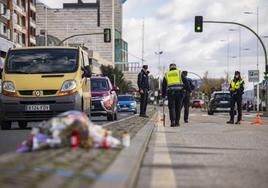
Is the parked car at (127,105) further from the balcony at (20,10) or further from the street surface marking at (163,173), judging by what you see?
the balcony at (20,10)

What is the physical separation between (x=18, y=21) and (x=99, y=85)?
205 feet

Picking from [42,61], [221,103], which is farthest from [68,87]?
[221,103]

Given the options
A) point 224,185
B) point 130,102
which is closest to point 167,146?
point 224,185

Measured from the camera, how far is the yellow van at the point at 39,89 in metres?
15.5

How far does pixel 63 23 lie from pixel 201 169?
18780cm

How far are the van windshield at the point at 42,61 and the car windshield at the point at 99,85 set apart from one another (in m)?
6.09

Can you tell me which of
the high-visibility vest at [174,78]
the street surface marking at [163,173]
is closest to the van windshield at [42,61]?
the high-visibility vest at [174,78]

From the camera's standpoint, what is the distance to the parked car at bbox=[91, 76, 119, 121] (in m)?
22.0

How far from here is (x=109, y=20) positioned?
651 feet

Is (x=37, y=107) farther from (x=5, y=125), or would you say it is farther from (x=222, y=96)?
(x=222, y=96)

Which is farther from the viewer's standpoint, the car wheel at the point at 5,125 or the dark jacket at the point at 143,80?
the dark jacket at the point at 143,80

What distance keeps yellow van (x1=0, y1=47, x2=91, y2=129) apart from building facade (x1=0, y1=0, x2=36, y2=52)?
52505 mm

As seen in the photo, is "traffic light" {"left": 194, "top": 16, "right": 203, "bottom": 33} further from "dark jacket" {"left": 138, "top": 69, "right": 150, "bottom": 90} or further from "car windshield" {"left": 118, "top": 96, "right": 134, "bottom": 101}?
"dark jacket" {"left": 138, "top": 69, "right": 150, "bottom": 90}

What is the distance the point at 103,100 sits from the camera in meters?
22.1
